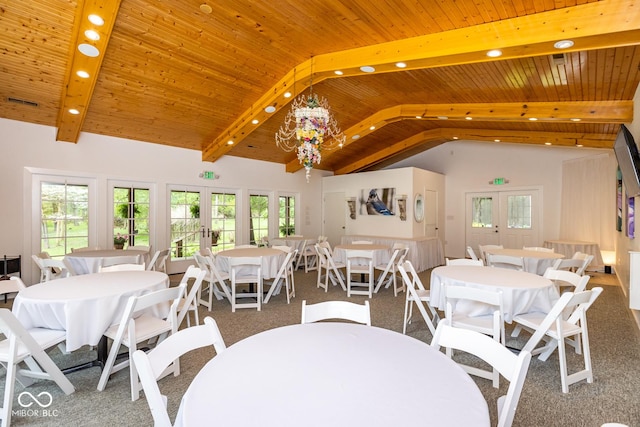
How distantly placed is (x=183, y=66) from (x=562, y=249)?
26.5ft

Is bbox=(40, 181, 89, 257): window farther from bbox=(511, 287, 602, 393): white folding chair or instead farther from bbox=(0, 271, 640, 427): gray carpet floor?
bbox=(511, 287, 602, 393): white folding chair

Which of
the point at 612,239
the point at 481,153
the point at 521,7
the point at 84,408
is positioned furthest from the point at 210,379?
the point at 481,153

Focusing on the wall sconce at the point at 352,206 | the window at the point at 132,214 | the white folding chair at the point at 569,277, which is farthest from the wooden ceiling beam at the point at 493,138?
the window at the point at 132,214

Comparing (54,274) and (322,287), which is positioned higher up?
(54,274)

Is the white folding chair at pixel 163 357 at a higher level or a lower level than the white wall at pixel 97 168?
lower

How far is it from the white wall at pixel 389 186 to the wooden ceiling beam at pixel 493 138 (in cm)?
61

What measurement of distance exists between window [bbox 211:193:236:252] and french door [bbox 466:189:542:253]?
650 cm

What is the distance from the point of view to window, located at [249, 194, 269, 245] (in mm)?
8375

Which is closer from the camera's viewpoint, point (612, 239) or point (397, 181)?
point (612, 239)

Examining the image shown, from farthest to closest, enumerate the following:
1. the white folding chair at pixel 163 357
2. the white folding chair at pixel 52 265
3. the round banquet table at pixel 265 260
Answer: the round banquet table at pixel 265 260, the white folding chair at pixel 52 265, the white folding chair at pixel 163 357

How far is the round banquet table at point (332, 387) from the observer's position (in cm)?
99

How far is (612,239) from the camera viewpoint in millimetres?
7078

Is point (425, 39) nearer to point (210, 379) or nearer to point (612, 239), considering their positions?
point (210, 379)

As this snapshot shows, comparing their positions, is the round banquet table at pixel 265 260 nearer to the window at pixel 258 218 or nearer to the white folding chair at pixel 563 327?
the white folding chair at pixel 563 327
